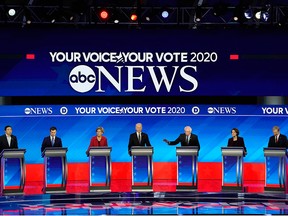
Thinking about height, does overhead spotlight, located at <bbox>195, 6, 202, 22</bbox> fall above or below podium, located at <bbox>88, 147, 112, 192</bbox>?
above

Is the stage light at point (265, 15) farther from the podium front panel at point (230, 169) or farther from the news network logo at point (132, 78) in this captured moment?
the podium front panel at point (230, 169)

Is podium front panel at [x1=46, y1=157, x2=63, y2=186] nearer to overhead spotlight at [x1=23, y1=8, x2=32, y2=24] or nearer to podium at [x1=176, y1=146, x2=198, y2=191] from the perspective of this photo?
podium at [x1=176, y1=146, x2=198, y2=191]

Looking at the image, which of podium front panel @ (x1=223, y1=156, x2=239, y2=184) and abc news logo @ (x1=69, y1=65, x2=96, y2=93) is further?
abc news logo @ (x1=69, y1=65, x2=96, y2=93)

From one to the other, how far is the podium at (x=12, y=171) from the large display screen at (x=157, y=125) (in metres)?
2.40

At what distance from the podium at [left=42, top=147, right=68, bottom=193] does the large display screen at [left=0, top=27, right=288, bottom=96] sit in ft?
8.38

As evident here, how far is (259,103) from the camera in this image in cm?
1495

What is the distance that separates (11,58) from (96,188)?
12.2 ft

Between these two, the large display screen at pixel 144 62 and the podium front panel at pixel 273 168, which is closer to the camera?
the podium front panel at pixel 273 168

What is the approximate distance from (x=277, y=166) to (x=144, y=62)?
3.87 meters

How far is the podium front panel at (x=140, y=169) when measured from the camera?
12.7 meters

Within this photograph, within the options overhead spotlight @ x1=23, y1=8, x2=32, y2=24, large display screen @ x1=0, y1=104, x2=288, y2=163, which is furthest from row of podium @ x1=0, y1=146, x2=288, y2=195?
overhead spotlight @ x1=23, y1=8, x2=32, y2=24

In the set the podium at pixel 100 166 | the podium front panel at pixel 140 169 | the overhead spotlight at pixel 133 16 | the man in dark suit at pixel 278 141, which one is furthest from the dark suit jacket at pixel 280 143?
the overhead spotlight at pixel 133 16

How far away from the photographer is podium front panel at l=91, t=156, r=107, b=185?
41.5 feet

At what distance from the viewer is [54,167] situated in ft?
41.1
